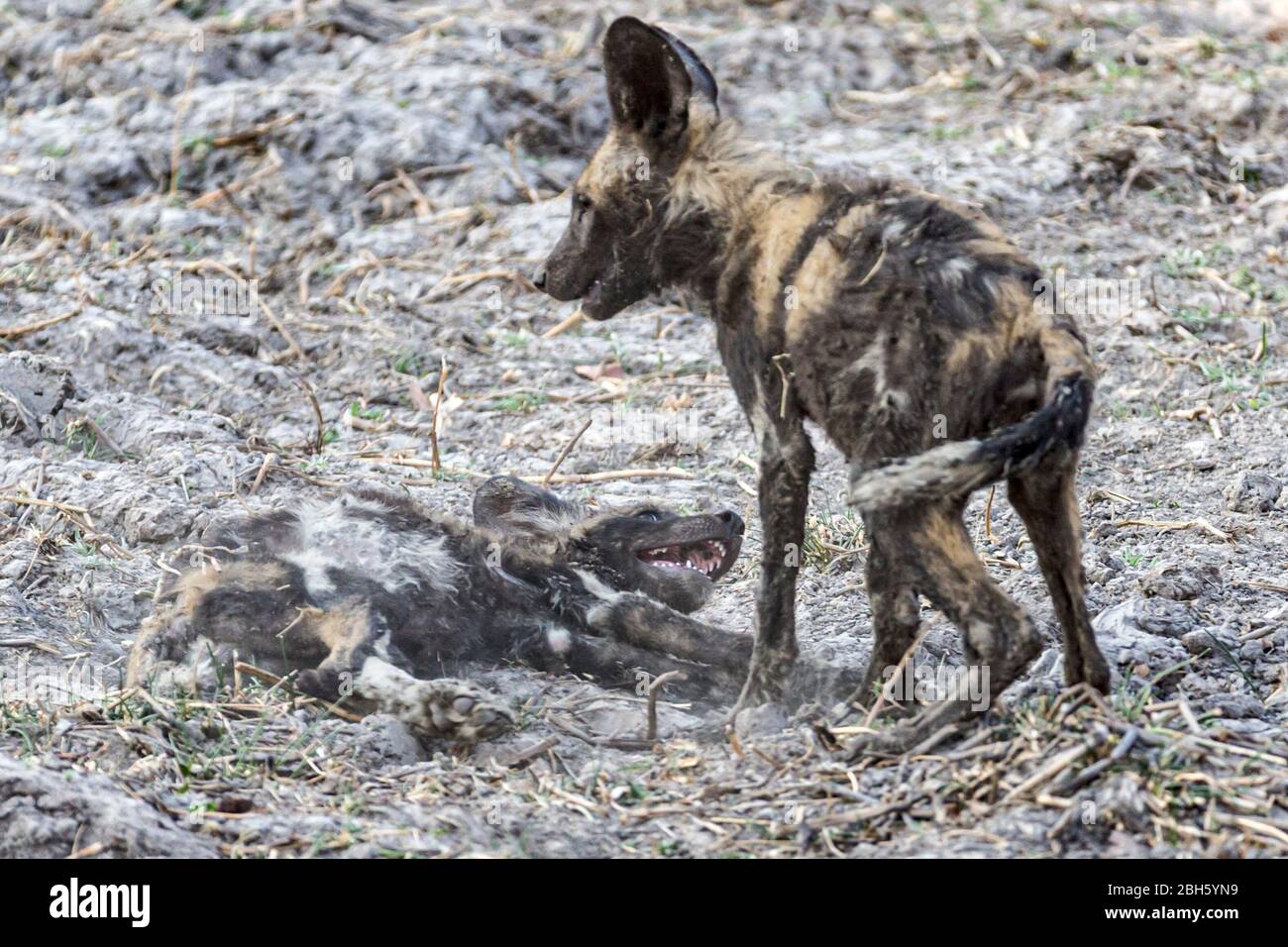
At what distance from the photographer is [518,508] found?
614cm

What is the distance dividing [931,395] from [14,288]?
626 cm

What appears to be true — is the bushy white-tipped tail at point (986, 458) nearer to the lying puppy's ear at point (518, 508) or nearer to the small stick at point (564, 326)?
the lying puppy's ear at point (518, 508)

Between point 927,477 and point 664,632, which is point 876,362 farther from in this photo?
point 664,632

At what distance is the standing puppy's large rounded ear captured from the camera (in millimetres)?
5012

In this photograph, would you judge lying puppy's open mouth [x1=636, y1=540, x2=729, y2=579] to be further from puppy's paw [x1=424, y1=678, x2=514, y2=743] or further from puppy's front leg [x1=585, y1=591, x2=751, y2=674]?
puppy's paw [x1=424, y1=678, x2=514, y2=743]

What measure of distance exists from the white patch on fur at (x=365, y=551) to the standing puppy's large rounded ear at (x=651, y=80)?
163 centimetres

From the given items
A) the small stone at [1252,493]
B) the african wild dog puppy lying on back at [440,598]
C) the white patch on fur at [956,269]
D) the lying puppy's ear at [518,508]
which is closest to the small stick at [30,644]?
the african wild dog puppy lying on back at [440,598]

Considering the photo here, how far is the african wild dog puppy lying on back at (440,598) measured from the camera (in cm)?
527

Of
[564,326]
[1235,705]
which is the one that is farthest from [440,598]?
[564,326]

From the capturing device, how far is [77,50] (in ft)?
37.5

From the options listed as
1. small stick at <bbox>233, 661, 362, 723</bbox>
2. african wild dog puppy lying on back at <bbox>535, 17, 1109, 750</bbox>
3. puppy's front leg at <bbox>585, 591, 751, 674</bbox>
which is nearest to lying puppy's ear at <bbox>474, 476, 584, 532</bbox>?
puppy's front leg at <bbox>585, 591, 751, 674</bbox>

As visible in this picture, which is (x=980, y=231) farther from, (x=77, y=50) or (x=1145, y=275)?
(x=77, y=50)

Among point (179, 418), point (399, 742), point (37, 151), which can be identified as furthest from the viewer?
point (37, 151)
